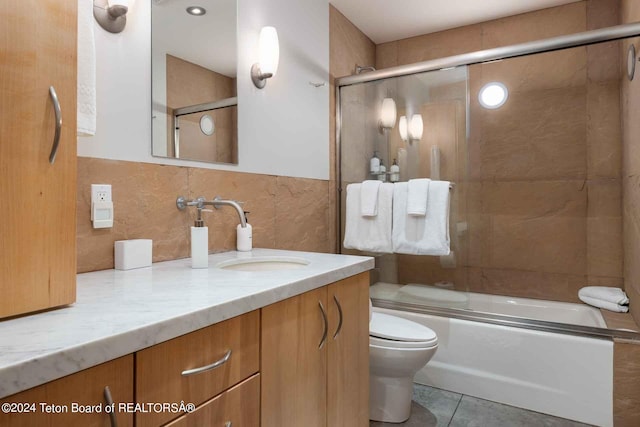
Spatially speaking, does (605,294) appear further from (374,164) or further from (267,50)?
(267,50)

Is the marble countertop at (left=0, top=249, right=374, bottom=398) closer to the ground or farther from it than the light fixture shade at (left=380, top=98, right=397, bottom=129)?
closer to the ground

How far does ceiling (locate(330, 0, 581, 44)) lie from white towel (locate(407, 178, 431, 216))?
1.27 meters

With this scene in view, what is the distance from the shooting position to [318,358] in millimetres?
1123

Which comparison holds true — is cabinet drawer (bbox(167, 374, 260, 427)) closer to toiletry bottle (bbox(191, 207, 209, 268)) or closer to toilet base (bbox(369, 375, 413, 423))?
toiletry bottle (bbox(191, 207, 209, 268))

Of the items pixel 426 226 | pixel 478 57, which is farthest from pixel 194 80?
pixel 478 57

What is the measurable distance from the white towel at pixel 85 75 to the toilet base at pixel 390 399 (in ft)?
5.22

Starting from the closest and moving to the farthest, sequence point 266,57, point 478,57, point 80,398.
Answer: point 80,398
point 266,57
point 478,57

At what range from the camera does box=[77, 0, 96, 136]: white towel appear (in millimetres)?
993

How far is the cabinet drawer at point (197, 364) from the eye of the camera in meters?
0.64

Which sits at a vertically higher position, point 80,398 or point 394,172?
point 394,172

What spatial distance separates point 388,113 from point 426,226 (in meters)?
0.79

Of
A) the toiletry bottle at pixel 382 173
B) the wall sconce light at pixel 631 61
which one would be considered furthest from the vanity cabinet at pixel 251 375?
the wall sconce light at pixel 631 61

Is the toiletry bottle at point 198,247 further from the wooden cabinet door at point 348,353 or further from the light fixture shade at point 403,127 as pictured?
the light fixture shade at point 403,127

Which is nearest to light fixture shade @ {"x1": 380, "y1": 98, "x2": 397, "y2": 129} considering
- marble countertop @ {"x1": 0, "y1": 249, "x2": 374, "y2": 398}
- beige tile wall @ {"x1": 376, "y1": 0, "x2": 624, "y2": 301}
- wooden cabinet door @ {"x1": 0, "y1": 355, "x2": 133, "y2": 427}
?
beige tile wall @ {"x1": 376, "y1": 0, "x2": 624, "y2": 301}
